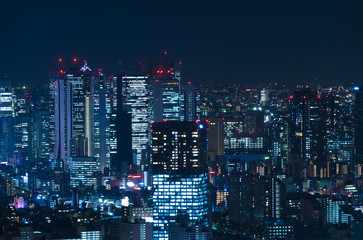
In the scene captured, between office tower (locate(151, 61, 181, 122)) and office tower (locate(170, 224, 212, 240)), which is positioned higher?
office tower (locate(151, 61, 181, 122))

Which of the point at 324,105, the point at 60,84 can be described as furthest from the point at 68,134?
the point at 324,105

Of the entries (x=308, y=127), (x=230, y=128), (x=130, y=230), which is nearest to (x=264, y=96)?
(x=230, y=128)

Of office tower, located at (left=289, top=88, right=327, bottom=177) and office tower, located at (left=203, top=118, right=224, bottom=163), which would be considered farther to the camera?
office tower, located at (left=289, top=88, right=327, bottom=177)

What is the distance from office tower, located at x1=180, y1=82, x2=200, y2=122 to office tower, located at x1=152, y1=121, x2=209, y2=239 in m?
6.48

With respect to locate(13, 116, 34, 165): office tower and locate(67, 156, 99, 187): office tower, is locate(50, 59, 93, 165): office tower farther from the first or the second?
locate(67, 156, 99, 187): office tower

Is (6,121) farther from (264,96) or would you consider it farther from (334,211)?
(334,211)

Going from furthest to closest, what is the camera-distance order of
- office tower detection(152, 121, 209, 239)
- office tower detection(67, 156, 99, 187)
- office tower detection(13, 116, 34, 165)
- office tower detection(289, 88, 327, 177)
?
office tower detection(13, 116, 34, 165), office tower detection(289, 88, 327, 177), office tower detection(67, 156, 99, 187), office tower detection(152, 121, 209, 239)

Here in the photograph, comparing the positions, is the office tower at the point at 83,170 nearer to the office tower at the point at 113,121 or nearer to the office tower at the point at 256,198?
the office tower at the point at 113,121

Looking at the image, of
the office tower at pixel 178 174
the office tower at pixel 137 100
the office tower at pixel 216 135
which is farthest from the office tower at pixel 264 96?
the office tower at pixel 178 174

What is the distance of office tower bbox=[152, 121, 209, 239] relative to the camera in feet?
51.0

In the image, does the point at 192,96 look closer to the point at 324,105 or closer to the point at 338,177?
the point at 324,105

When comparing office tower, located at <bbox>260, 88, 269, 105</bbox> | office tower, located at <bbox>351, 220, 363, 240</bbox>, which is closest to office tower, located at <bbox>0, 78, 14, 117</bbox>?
office tower, located at <bbox>260, 88, 269, 105</bbox>

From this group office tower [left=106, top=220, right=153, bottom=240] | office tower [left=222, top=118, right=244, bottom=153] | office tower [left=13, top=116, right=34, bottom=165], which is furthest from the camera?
office tower [left=13, top=116, right=34, bottom=165]

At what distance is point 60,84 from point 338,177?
7.75 meters
